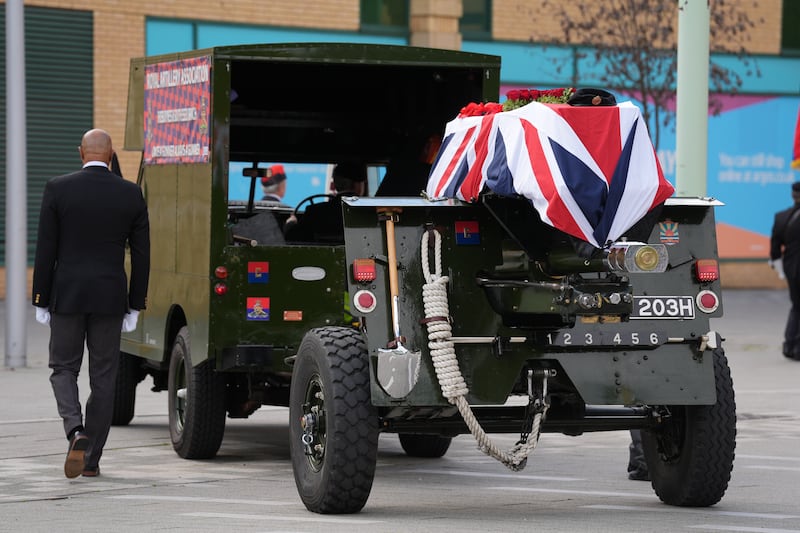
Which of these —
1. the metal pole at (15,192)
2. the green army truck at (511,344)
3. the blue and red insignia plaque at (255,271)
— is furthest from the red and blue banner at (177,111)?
the metal pole at (15,192)

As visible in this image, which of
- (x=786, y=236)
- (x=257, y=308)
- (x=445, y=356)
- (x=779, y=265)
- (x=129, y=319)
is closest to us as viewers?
(x=445, y=356)

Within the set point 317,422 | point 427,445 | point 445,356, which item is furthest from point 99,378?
point 445,356

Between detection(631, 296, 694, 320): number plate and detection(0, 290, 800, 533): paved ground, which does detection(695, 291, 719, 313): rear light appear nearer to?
detection(631, 296, 694, 320): number plate

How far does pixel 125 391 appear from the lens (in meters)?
12.3

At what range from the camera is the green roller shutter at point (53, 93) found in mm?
25266

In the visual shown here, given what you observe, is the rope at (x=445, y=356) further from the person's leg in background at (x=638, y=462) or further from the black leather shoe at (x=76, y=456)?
the black leather shoe at (x=76, y=456)

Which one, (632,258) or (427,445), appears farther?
(427,445)

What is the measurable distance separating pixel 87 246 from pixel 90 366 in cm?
68

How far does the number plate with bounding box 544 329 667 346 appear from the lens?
26.5 ft

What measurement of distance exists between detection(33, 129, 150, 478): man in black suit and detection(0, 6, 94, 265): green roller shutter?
1596cm

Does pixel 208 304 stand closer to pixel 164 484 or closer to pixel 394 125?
pixel 164 484

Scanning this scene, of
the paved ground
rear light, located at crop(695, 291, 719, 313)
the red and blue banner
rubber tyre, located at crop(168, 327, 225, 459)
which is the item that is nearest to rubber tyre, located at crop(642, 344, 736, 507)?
the paved ground

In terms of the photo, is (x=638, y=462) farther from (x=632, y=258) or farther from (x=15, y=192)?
(x=15, y=192)

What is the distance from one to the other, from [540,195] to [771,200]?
80.5 ft
